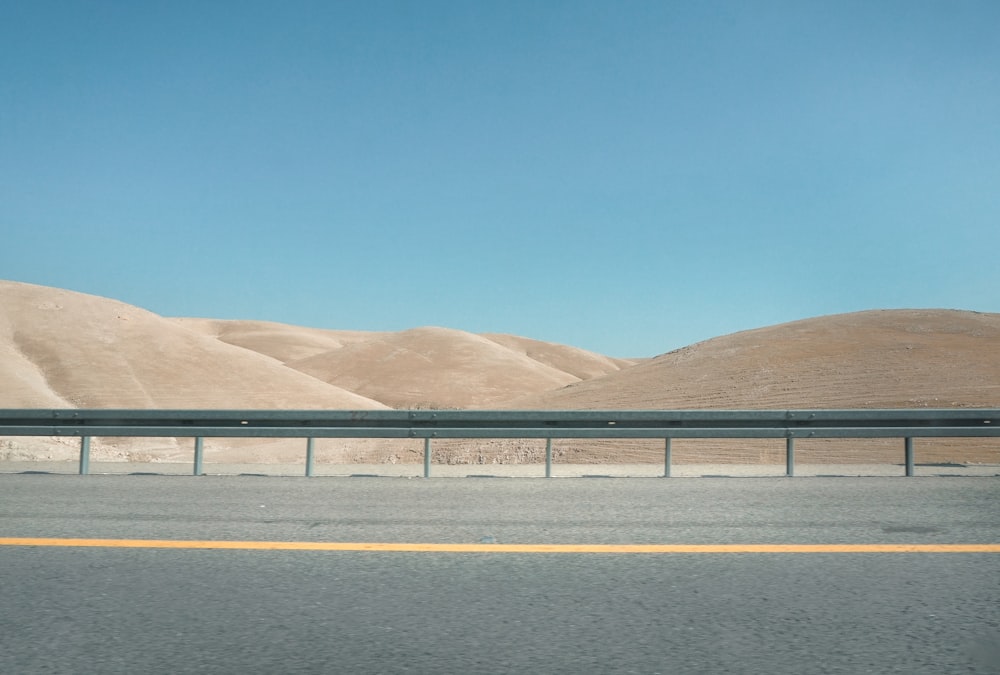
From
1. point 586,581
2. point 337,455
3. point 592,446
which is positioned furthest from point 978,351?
point 586,581

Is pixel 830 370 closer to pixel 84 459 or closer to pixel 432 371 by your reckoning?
pixel 84 459

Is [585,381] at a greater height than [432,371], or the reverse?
[432,371]

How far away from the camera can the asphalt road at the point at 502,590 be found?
3.35 meters

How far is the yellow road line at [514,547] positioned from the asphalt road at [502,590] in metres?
0.12

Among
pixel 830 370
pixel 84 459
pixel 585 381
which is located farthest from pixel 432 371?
pixel 84 459

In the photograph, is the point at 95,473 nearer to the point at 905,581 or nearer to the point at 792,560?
the point at 792,560

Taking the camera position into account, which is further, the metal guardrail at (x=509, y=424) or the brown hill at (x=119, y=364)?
the brown hill at (x=119, y=364)

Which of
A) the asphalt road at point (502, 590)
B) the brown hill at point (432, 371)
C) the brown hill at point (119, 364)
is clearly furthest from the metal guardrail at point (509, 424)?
the brown hill at point (432, 371)

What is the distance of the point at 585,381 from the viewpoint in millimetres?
52844

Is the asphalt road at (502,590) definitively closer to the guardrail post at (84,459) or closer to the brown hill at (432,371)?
the guardrail post at (84,459)

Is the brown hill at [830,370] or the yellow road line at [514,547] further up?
the brown hill at [830,370]

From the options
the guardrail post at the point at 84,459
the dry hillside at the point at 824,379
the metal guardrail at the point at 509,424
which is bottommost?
the guardrail post at the point at 84,459

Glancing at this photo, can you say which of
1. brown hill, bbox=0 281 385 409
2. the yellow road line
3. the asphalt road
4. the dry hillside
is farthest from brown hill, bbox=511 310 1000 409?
the yellow road line

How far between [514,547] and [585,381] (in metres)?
47.7
